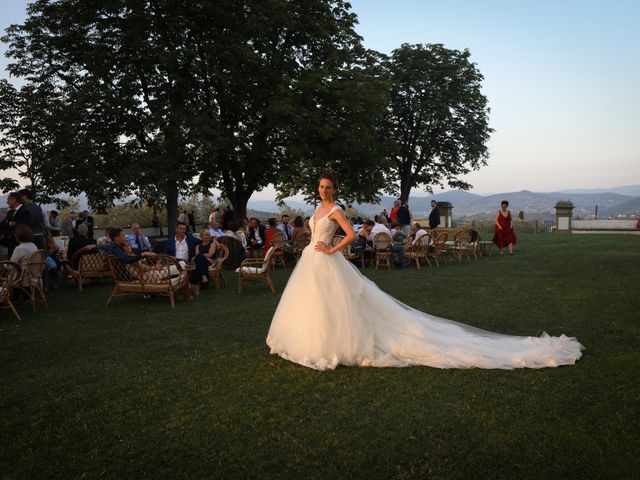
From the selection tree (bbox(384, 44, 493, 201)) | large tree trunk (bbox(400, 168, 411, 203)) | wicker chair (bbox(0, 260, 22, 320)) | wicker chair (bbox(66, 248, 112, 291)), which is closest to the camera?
wicker chair (bbox(0, 260, 22, 320))

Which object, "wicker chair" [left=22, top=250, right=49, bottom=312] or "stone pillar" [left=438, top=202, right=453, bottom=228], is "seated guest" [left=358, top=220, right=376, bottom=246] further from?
"stone pillar" [left=438, top=202, right=453, bottom=228]

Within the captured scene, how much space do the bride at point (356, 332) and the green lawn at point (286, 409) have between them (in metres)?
0.18

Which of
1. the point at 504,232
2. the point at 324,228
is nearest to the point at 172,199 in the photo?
the point at 504,232

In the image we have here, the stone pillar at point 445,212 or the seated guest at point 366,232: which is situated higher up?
the stone pillar at point 445,212

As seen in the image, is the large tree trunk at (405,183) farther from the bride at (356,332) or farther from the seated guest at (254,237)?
the bride at (356,332)

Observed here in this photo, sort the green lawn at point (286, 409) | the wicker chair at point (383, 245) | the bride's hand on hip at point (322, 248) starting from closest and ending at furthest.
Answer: the green lawn at point (286, 409) → the bride's hand on hip at point (322, 248) → the wicker chair at point (383, 245)

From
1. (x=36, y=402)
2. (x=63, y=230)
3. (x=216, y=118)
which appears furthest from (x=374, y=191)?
(x=36, y=402)

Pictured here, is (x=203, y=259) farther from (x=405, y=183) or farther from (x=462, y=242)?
(x=405, y=183)

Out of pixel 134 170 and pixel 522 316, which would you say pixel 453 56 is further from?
pixel 522 316

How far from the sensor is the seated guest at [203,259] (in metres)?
10.1

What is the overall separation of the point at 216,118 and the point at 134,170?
3845 millimetres

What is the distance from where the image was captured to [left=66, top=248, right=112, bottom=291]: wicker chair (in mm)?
11086

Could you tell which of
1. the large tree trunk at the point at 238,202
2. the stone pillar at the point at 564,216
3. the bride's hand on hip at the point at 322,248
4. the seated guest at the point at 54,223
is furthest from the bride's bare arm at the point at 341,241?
the stone pillar at the point at 564,216

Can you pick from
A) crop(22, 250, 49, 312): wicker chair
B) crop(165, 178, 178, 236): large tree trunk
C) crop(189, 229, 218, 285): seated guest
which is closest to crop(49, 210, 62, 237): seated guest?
crop(165, 178, 178, 236): large tree trunk
